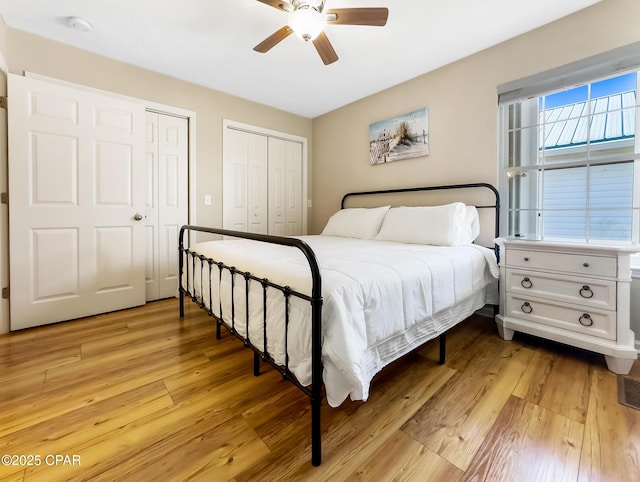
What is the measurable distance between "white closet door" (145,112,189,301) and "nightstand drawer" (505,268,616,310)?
318cm

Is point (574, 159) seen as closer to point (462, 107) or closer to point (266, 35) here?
point (462, 107)

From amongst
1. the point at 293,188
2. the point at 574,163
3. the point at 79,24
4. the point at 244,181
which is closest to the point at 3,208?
the point at 79,24

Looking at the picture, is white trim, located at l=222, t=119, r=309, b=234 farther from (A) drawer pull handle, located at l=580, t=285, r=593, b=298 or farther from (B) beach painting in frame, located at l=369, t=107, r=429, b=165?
(A) drawer pull handle, located at l=580, t=285, r=593, b=298

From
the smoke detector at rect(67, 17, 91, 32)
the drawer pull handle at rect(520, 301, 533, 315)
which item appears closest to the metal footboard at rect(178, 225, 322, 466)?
the drawer pull handle at rect(520, 301, 533, 315)

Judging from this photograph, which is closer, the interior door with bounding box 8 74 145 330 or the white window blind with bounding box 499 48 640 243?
the white window blind with bounding box 499 48 640 243

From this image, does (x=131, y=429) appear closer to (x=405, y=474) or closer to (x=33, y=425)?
(x=33, y=425)

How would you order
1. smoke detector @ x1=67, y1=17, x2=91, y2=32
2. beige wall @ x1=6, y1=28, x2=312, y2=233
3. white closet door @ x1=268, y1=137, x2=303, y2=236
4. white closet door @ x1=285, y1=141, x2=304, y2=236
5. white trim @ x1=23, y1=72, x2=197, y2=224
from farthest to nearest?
white closet door @ x1=285, y1=141, x2=304, y2=236 → white closet door @ x1=268, y1=137, x2=303, y2=236 → white trim @ x1=23, y1=72, x2=197, y2=224 → beige wall @ x1=6, y1=28, x2=312, y2=233 → smoke detector @ x1=67, y1=17, x2=91, y2=32

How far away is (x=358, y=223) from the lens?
300cm

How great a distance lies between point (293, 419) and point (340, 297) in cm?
66

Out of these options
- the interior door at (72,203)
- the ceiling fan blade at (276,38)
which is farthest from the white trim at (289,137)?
the ceiling fan blade at (276,38)

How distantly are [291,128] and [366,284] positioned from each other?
11.2 ft

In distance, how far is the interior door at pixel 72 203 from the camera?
87.4 inches

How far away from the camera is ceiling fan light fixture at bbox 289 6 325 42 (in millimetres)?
1698

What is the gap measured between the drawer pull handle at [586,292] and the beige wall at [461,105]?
3.75ft
